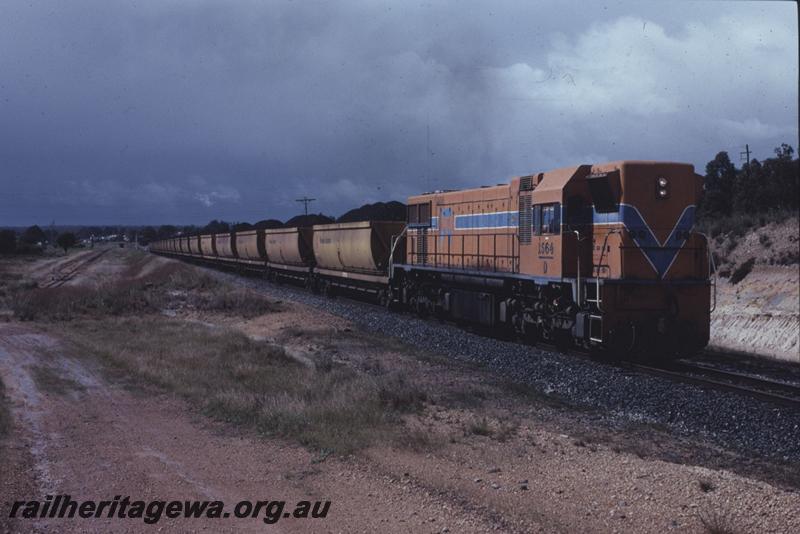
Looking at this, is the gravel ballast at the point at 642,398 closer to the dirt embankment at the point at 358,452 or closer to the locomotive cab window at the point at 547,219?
the dirt embankment at the point at 358,452

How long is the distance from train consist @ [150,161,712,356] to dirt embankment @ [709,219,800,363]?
807cm

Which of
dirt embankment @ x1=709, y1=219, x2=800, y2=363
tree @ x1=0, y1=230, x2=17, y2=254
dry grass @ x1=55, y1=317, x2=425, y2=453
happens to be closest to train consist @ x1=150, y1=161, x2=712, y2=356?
dry grass @ x1=55, y1=317, x2=425, y2=453

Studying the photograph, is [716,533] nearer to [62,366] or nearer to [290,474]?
[290,474]

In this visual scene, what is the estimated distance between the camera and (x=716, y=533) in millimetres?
6410

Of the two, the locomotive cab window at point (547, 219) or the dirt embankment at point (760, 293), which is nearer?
the locomotive cab window at point (547, 219)

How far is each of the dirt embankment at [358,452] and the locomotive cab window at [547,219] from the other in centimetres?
390

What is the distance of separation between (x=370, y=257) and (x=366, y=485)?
1953 cm

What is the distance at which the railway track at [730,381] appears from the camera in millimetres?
12391

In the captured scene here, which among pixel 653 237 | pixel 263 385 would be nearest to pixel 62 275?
pixel 263 385

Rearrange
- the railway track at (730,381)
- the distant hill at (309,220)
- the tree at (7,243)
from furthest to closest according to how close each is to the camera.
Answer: the tree at (7,243) → the distant hill at (309,220) → the railway track at (730,381)

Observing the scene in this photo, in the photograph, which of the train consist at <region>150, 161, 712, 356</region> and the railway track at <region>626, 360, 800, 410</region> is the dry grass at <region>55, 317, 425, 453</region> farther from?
the railway track at <region>626, 360, 800, 410</region>

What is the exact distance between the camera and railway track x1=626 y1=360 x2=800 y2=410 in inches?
488

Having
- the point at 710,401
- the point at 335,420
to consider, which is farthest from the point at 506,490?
the point at 710,401

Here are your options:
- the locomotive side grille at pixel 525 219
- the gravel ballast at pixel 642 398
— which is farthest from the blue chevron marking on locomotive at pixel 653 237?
the locomotive side grille at pixel 525 219
